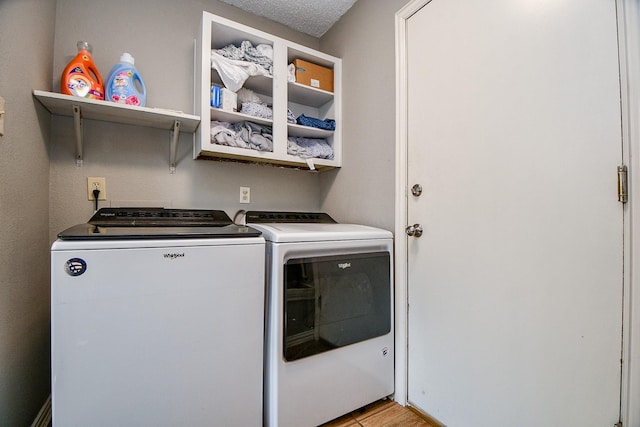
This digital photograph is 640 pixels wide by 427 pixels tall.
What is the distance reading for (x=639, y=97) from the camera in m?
0.79

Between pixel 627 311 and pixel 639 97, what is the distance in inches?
24.3

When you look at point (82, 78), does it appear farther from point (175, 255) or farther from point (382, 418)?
point (382, 418)

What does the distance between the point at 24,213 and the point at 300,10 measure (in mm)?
1901

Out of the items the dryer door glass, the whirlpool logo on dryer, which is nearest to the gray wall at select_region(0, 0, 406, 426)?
the dryer door glass

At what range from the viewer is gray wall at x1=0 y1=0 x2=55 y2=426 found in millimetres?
927

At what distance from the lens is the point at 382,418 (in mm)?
1377

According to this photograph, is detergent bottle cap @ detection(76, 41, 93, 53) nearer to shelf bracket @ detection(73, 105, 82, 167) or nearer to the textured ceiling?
shelf bracket @ detection(73, 105, 82, 167)

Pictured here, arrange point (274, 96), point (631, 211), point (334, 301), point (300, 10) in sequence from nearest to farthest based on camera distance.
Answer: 1. point (631, 211)
2. point (334, 301)
3. point (274, 96)
4. point (300, 10)

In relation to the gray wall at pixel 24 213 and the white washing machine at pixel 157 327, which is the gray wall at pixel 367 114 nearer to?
the white washing machine at pixel 157 327

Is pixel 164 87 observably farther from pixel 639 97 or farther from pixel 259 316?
pixel 639 97

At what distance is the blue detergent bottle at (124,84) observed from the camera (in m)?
1.41

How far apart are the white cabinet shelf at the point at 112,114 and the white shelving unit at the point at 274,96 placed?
115mm

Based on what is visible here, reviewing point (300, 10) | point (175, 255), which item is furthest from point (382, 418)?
point (300, 10)

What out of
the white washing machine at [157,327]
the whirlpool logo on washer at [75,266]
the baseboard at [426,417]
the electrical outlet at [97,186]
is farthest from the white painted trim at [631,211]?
the electrical outlet at [97,186]
